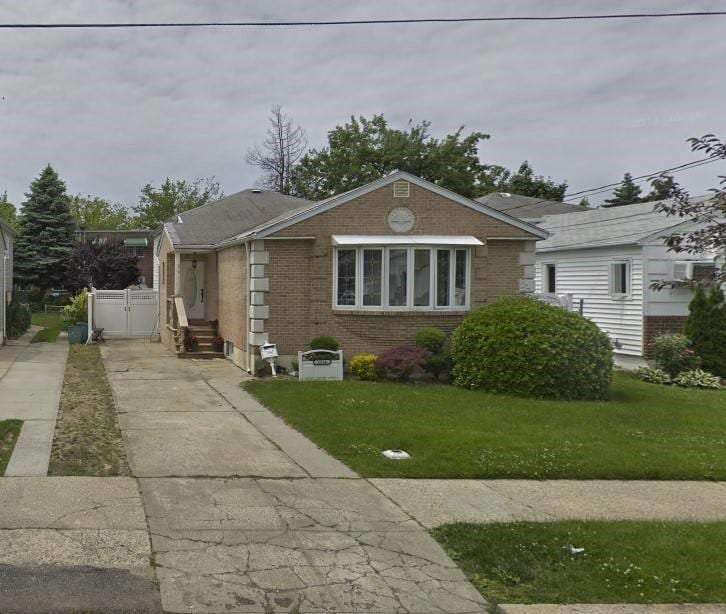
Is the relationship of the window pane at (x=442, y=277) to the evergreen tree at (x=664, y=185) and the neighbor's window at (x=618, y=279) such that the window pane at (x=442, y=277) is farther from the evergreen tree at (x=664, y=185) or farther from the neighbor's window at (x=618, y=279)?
the evergreen tree at (x=664, y=185)

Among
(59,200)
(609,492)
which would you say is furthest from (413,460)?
(59,200)

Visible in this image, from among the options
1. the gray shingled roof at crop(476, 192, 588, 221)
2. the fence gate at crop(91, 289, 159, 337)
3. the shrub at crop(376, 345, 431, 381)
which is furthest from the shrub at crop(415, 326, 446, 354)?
the gray shingled roof at crop(476, 192, 588, 221)

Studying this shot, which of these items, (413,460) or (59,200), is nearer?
(413,460)

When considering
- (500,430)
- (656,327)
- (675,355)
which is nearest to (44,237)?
(656,327)

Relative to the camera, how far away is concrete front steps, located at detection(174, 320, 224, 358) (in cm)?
1938

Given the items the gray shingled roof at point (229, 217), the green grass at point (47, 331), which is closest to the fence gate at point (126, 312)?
the green grass at point (47, 331)

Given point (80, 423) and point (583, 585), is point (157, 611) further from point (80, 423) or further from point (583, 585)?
point (80, 423)

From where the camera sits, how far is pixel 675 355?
17.9 meters

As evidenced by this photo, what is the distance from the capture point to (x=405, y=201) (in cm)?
1622

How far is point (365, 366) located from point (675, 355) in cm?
795

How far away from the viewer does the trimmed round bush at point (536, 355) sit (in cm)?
1358

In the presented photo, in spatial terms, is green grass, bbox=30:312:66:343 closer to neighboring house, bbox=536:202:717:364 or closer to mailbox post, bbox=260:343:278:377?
mailbox post, bbox=260:343:278:377

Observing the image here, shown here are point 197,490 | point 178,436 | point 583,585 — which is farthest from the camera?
point 178,436

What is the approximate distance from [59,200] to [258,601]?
44.3m
